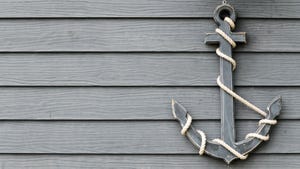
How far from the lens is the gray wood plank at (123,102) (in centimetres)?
202

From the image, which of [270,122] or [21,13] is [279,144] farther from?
[21,13]

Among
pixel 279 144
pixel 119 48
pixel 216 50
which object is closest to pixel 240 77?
pixel 216 50

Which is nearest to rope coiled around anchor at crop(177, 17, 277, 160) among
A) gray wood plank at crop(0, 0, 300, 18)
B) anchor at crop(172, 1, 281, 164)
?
anchor at crop(172, 1, 281, 164)

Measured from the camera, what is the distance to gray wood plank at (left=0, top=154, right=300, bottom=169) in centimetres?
200

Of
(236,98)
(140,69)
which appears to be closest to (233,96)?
(236,98)

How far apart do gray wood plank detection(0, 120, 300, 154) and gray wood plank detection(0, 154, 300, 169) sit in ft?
0.08

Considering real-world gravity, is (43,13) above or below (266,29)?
above

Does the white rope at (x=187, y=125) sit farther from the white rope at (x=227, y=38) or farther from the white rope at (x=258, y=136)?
the white rope at (x=227, y=38)

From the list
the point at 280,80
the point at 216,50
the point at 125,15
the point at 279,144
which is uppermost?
the point at 125,15

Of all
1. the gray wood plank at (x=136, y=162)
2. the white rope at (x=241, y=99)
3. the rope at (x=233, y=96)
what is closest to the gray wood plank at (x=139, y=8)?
the rope at (x=233, y=96)

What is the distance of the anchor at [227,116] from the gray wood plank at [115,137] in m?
0.05

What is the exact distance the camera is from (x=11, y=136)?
79.4 inches

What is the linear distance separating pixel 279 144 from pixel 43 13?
3.84 ft

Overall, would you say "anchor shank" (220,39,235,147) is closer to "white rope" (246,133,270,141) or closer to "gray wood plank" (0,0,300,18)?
"white rope" (246,133,270,141)
